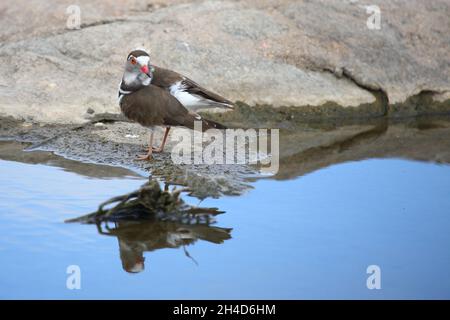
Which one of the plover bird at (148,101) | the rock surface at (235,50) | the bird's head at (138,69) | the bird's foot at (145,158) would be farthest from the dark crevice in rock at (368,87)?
the bird's foot at (145,158)

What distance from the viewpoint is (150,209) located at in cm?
542

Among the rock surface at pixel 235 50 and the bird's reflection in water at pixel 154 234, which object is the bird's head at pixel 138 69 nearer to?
the rock surface at pixel 235 50

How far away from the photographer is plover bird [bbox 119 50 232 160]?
6.65 m

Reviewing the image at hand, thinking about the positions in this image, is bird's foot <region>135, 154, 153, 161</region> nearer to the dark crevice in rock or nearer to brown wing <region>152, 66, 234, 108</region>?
brown wing <region>152, 66, 234, 108</region>

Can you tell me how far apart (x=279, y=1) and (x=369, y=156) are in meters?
2.81

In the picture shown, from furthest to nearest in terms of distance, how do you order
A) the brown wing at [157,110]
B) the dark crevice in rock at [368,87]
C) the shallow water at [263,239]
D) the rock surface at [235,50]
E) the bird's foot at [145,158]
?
the dark crevice in rock at [368,87] → the rock surface at [235,50] → the bird's foot at [145,158] → the brown wing at [157,110] → the shallow water at [263,239]

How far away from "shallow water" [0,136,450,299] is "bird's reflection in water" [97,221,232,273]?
0.04 ft

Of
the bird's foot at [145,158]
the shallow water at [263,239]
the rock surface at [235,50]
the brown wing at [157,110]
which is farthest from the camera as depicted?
the rock surface at [235,50]

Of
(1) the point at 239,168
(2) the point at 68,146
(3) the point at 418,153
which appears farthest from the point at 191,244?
(3) the point at 418,153

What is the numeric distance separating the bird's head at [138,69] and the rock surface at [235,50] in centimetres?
103

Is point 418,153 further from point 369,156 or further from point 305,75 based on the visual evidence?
point 305,75

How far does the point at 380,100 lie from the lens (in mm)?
8789

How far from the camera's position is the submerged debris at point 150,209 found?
5.36 meters

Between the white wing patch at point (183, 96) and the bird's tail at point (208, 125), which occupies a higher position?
the white wing patch at point (183, 96)
